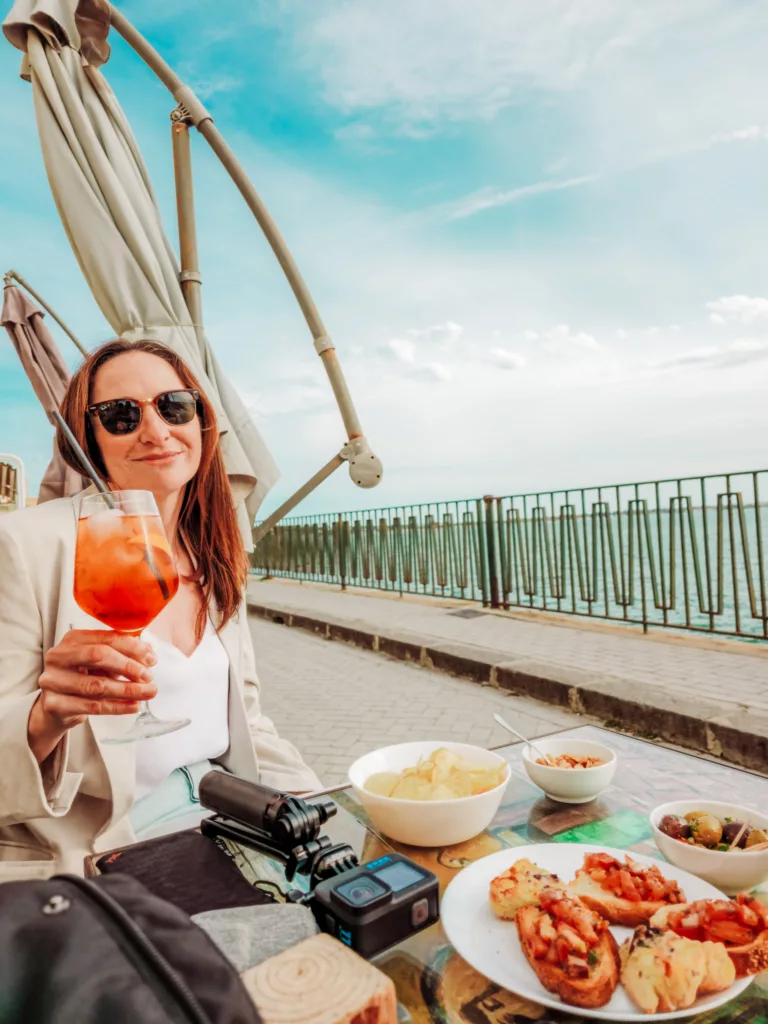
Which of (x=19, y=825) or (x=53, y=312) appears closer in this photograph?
(x=19, y=825)

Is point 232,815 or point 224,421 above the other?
point 224,421

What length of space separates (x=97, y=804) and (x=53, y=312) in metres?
2.60

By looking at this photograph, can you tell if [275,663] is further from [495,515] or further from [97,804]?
[97,804]

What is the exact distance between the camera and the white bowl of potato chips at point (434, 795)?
123 centimetres

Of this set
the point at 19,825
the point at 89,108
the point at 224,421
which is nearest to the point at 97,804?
the point at 19,825

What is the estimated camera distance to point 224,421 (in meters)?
2.71

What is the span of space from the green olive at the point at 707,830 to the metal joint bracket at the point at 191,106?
166 inches

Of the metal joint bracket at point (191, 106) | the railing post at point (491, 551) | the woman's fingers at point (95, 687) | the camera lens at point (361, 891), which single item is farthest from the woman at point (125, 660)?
the railing post at point (491, 551)

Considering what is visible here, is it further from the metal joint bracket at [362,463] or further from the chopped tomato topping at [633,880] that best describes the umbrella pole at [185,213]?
the chopped tomato topping at [633,880]

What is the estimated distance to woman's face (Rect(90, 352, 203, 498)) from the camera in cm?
189

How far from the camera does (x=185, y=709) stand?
184 cm

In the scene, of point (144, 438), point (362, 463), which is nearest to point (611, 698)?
point (362, 463)

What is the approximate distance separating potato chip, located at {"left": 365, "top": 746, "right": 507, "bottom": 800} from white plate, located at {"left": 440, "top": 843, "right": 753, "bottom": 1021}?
0.15 m

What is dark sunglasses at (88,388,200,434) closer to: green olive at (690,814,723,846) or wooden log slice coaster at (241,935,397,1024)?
wooden log slice coaster at (241,935,397,1024)
